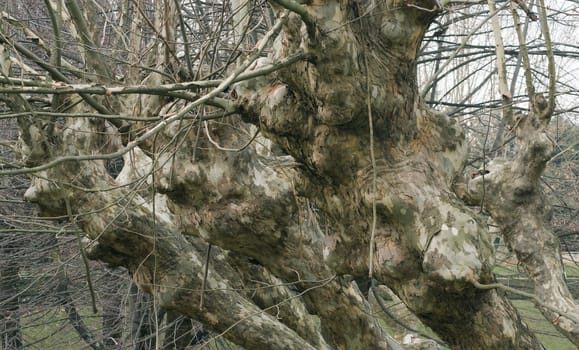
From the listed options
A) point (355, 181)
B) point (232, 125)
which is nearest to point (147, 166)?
point (232, 125)

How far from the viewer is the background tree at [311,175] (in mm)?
3062

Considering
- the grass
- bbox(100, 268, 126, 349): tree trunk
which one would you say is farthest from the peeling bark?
bbox(100, 268, 126, 349): tree trunk

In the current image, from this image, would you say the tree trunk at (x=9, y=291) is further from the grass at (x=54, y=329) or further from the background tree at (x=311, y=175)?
the background tree at (x=311, y=175)

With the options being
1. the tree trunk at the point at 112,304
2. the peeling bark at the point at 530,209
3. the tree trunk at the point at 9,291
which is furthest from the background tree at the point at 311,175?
the tree trunk at the point at 9,291

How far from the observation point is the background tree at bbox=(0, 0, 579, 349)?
3.06m

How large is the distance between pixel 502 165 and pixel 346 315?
1.65 meters

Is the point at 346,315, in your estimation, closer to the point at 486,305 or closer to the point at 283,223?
the point at 283,223

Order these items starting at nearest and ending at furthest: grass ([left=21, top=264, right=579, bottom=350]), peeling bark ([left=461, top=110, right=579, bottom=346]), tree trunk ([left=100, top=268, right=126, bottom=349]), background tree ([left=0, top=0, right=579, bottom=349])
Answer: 1. background tree ([left=0, top=0, right=579, bottom=349])
2. peeling bark ([left=461, top=110, right=579, bottom=346])
3. tree trunk ([left=100, top=268, right=126, bottom=349])
4. grass ([left=21, top=264, right=579, bottom=350])

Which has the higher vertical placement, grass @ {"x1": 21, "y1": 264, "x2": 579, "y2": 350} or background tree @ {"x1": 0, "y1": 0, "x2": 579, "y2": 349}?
background tree @ {"x1": 0, "y1": 0, "x2": 579, "y2": 349}

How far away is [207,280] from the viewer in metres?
5.25

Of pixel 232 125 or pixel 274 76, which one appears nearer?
pixel 274 76

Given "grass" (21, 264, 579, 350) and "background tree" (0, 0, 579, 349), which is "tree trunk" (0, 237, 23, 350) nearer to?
"grass" (21, 264, 579, 350)

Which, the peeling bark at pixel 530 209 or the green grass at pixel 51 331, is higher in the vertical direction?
the peeling bark at pixel 530 209

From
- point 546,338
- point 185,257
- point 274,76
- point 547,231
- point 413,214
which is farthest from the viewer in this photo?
point 546,338
